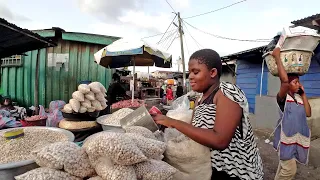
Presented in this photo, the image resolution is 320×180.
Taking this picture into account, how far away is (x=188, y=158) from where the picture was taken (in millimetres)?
1138

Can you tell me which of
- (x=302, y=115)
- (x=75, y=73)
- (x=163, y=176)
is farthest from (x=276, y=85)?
(x=163, y=176)

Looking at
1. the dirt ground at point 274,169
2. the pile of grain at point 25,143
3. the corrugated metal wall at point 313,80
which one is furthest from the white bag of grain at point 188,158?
the corrugated metal wall at point 313,80

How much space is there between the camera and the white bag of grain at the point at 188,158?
3.74 ft

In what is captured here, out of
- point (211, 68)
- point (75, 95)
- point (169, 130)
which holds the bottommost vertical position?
point (169, 130)

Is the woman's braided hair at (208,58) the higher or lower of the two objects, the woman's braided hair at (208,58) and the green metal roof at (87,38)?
the lower

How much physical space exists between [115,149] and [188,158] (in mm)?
475

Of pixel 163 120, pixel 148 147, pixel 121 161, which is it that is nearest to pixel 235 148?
pixel 163 120

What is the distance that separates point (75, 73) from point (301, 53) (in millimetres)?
6550

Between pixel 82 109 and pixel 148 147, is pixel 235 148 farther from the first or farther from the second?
pixel 82 109

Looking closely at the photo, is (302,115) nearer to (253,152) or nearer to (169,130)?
(253,152)

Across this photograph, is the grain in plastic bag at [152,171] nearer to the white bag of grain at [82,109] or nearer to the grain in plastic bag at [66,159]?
the grain in plastic bag at [66,159]

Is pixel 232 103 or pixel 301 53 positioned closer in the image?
pixel 232 103

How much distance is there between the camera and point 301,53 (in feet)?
8.64

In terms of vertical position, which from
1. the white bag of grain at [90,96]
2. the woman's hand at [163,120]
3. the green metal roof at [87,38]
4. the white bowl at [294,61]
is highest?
the green metal roof at [87,38]
